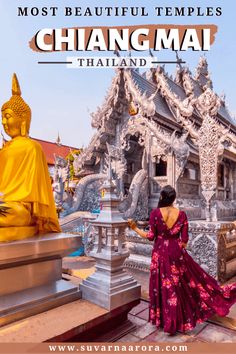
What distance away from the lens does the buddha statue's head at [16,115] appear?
2.95 m

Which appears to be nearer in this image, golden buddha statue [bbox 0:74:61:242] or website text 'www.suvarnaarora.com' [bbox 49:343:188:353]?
website text 'www.suvarnaarora.com' [bbox 49:343:188:353]

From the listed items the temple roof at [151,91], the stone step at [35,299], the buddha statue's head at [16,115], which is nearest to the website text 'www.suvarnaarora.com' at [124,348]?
the stone step at [35,299]

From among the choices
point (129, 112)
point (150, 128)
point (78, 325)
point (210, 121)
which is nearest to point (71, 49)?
point (78, 325)

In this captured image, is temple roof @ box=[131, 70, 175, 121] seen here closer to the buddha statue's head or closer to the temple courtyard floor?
the buddha statue's head

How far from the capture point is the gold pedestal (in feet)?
8.23

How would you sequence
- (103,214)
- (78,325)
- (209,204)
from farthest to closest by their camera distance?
1. (209,204)
2. (103,214)
3. (78,325)

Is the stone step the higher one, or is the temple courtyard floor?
the stone step

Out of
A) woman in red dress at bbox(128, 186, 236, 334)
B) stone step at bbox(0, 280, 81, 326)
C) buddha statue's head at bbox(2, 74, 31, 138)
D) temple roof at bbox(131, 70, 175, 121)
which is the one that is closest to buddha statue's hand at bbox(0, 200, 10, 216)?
stone step at bbox(0, 280, 81, 326)

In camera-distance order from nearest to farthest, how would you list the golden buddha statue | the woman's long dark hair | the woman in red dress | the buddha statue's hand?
1. the buddha statue's hand
2. the golden buddha statue
3. the woman in red dress
4. the woman's long dark hair

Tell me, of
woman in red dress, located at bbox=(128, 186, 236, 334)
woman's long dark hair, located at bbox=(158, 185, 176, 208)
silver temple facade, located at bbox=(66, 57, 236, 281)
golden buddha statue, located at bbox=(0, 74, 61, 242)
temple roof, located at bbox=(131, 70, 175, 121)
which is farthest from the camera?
temple roof, located at bbox=(131, 70, 175, 121)

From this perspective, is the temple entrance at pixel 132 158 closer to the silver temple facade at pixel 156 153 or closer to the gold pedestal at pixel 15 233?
the silver temple facade at pixel 156 153

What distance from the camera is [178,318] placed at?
8.64 ft

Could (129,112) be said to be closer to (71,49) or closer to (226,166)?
(226,166)

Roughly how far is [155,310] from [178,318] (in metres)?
0.25
